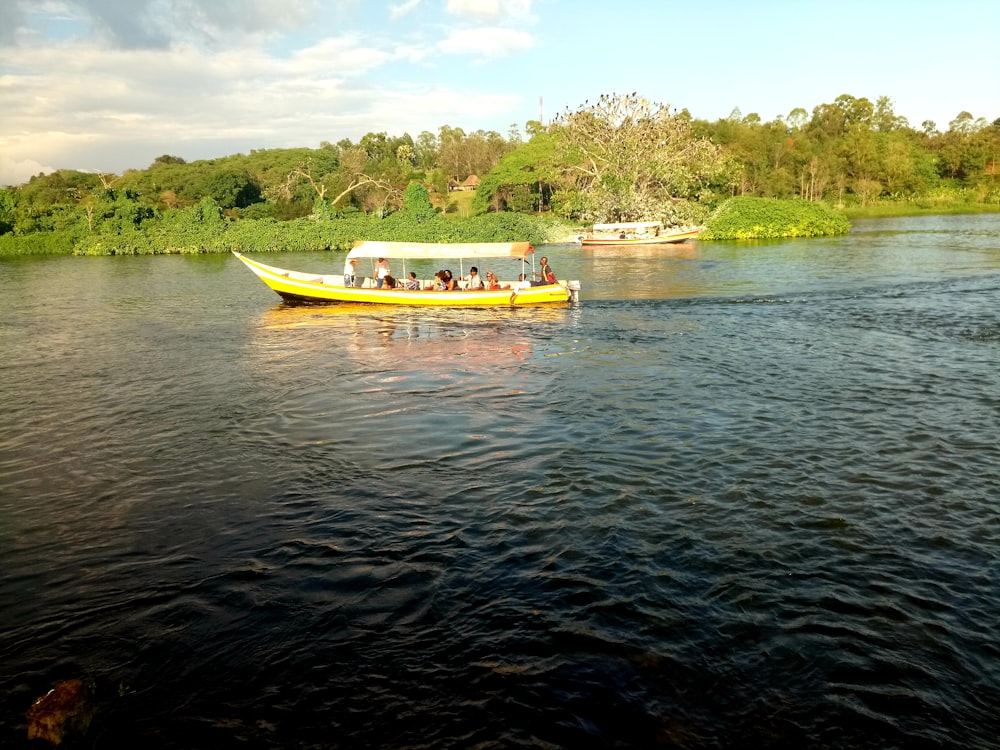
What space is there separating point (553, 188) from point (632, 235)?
2888 cm

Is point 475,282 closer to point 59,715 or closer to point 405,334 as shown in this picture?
point 405,334

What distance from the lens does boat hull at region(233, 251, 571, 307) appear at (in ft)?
90.2

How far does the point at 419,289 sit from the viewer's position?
92.7ft

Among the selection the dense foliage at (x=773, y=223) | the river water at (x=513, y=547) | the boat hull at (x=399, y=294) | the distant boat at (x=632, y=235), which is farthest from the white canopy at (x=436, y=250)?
the dense foliage at (x=773, y=223)

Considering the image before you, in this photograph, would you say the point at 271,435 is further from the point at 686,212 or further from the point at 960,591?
the point at 686,212

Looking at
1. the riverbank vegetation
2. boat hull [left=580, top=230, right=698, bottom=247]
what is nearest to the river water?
boat hull [left=580, top=230, right=698, bottom=247]

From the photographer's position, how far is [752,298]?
28.4 metres

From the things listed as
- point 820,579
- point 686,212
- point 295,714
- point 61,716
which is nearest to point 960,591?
point 820,579

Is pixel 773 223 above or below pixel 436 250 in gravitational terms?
above

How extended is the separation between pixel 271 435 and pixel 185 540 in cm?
425

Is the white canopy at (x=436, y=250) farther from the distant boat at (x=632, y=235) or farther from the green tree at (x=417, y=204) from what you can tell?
the green tree at (x=417, y=204)

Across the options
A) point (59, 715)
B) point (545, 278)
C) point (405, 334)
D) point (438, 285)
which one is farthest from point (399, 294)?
point (59, 715)

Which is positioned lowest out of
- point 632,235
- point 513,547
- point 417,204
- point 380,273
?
point 513,547

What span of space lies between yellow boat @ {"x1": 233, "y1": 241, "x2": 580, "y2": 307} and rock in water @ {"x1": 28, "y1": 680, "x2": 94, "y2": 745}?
22.1 m
